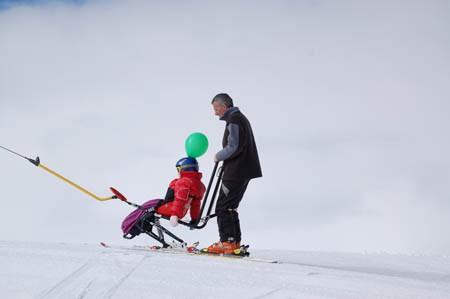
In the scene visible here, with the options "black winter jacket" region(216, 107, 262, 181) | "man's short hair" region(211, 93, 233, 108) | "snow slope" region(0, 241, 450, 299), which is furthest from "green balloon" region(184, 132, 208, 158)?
Result: "snow slope" region(0, 241, 450, 299)

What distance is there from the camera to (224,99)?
19.8 ft

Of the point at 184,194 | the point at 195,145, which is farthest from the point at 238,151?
the point at 184,194

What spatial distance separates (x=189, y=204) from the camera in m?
6.03

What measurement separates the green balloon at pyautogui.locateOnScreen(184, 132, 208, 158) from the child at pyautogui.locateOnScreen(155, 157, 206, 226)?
9cm

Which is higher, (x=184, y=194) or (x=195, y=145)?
(x=195, y=145)

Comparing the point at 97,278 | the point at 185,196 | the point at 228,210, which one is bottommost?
the point at 97,278

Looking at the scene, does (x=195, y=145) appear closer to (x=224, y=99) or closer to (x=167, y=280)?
(x=224, y=99)

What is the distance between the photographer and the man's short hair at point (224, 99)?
19.8 ft

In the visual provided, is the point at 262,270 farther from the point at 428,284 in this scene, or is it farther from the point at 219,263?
the point at 428,284

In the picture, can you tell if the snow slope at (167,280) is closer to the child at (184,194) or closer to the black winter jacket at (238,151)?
the child at (184,194)

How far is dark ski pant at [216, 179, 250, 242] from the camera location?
5.72 metres

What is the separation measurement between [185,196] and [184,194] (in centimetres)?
3

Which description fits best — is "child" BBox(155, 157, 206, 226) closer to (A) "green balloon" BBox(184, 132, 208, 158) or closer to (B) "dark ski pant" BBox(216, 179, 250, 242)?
(A) "green balloon" BBox(184, 132, 208, 158)

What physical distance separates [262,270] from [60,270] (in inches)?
62.6
